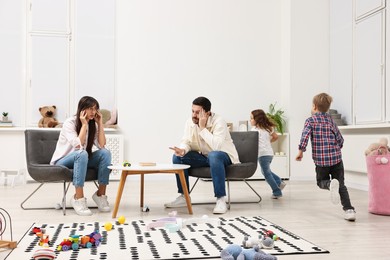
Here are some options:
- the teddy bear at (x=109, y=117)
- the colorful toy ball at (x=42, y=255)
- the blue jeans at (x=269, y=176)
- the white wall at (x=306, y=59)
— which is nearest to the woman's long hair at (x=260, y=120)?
the blue jeans at (x=269, y=176)

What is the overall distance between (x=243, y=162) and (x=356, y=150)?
1891mm

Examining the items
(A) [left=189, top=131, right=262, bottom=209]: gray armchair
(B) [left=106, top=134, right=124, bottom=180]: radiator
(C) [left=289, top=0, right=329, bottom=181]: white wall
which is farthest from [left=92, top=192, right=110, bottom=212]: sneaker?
(C) [left=289, top=0, right=329, bottom=181]: white wall

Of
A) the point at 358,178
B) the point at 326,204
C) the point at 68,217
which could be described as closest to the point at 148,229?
the point at 68,217

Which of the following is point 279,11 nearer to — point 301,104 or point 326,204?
point 301,104

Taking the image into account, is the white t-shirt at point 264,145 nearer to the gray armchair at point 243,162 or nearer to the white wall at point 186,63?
the gray armchair at point 243,162

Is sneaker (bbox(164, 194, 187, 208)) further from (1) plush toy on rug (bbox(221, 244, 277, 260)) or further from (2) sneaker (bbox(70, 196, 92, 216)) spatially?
(1) plush toy on rug (bbox(221, 244, 277, 260))

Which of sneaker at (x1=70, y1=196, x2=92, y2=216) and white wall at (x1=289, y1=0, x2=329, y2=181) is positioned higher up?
white wall at (x1=289, y1=0, x2=329, y2=181)

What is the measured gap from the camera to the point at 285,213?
3686mm

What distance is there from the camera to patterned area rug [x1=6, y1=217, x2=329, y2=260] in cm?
235

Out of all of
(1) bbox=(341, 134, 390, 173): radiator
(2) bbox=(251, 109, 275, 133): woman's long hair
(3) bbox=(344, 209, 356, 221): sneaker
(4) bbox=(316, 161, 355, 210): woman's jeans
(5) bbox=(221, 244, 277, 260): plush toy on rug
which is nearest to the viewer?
(5) bbox=(221, 244, 277, 260): plush toy on rug

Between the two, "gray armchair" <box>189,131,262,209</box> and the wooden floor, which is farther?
"gray armchair" <box>189,131,262,209</box>

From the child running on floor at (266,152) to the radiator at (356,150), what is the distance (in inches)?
44.8

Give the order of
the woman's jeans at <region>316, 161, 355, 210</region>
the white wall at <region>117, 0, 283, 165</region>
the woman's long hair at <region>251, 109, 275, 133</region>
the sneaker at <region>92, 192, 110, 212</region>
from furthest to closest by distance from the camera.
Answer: the white wall at <region>117, 0, 283, 165</region> < the woman's long hair at <region>251, 109, 275, 133</region> < the sneaker at <region>92, 192, 110, 212</region> < the woman's jeans at <region>316, 161, 355, 210</region>

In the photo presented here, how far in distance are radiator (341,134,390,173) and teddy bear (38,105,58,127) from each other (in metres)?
3.80
